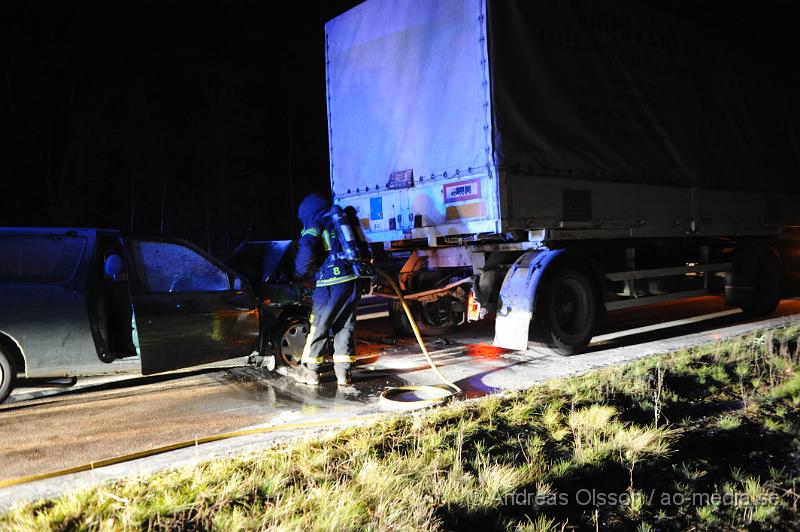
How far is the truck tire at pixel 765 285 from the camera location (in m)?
9.56

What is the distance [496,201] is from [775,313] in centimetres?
673

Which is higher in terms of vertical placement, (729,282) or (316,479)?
(729,282)

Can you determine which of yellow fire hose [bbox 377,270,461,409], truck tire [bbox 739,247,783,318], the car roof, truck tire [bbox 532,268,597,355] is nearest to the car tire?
yellow fire hose [bbox 377,270,461,409]

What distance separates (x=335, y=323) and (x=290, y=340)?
0.68 meters

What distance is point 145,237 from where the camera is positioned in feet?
18.1

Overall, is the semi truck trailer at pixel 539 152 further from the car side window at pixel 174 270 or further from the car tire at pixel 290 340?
the car side window at pixel 174 270

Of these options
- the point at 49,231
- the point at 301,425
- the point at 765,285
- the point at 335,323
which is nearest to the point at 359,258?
the point at 335,323

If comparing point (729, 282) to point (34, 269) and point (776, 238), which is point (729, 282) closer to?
point (776, 238)

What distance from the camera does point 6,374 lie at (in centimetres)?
505

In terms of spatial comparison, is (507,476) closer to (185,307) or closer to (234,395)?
(234,395)

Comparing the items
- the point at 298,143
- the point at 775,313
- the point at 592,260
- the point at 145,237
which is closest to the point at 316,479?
the point at 145,237

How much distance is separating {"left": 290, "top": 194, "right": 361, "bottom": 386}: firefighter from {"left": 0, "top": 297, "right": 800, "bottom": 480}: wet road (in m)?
0.29

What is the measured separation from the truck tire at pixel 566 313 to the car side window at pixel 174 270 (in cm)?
341

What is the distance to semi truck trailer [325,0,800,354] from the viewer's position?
6340 mm
